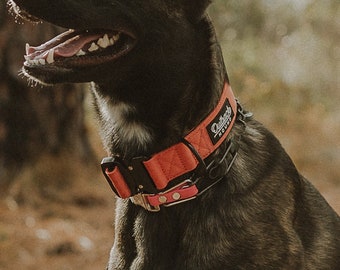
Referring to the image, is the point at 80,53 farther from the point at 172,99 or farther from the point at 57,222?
the point at 57,222

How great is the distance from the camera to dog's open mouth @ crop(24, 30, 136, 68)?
298 cm

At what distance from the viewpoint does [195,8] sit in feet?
10.2

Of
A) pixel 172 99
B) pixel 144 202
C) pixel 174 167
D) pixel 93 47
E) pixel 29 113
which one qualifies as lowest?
pixel 29 113

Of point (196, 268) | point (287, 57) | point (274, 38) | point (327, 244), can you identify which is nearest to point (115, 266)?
point (196, 268)

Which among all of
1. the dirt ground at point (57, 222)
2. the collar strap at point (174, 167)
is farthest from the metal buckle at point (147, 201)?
the dirt ground at point (57, 222)

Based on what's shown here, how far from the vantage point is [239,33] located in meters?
13.4

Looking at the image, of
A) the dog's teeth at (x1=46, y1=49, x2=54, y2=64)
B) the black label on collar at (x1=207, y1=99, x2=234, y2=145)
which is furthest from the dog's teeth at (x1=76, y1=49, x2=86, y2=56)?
the black label on collar at (x1=207, y1=99, x2=234, y2=145)

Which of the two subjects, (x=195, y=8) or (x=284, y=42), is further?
(x=284, y=42)

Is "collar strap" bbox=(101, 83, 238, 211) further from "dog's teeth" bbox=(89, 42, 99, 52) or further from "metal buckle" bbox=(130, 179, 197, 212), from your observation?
"dog's teeth" bbox=(89, 42, 99, 52)

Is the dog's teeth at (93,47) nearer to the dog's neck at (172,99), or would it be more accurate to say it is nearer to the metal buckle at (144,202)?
the dog's neck at (172,99)

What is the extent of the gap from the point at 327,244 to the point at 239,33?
10217 mm

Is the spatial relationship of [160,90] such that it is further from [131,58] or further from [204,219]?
[204,219]

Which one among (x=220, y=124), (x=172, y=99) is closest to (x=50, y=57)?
(x=172, y=99)

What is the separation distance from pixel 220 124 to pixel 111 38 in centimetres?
57
